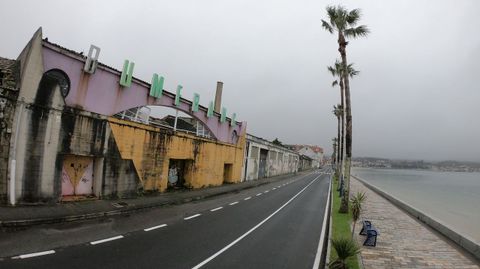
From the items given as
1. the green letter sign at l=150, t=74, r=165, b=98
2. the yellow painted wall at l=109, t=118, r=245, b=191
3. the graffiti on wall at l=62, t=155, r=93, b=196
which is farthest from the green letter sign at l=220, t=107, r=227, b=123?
the graffiti on wall at l=62, t=155, r=93, b=196

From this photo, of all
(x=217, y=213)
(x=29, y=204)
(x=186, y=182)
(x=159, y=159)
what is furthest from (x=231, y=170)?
(x=29, y=204)

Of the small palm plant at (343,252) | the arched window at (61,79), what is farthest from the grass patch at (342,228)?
the arched window at (61,79)

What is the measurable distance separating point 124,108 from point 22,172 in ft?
21.4

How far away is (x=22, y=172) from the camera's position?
12.6 m

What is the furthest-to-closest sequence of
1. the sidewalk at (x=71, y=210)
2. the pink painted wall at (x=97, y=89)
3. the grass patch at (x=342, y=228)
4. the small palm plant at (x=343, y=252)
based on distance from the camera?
the pink painted wall at (x=97, y=89) < the sidewalk at (x=71, y=210) < the grass patch at (x=342, y=228) < the small palm plant at (x=343, y=252)

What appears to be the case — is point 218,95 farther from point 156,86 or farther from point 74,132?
point 74,132

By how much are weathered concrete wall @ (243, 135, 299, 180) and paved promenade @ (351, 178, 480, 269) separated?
1010 inches

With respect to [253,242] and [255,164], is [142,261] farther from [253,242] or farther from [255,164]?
[255,164]

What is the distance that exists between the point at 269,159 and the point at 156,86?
37345mm

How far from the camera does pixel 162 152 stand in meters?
21.1

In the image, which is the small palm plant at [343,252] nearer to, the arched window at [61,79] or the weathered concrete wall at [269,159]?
the arched window at [61,79]

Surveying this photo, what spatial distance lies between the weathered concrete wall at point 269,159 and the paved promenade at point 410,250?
25.7 meters

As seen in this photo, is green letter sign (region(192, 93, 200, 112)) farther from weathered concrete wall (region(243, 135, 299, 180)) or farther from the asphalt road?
weathered concrete wall (region(243, 135, 299, 180))

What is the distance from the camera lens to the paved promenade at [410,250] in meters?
9.99
